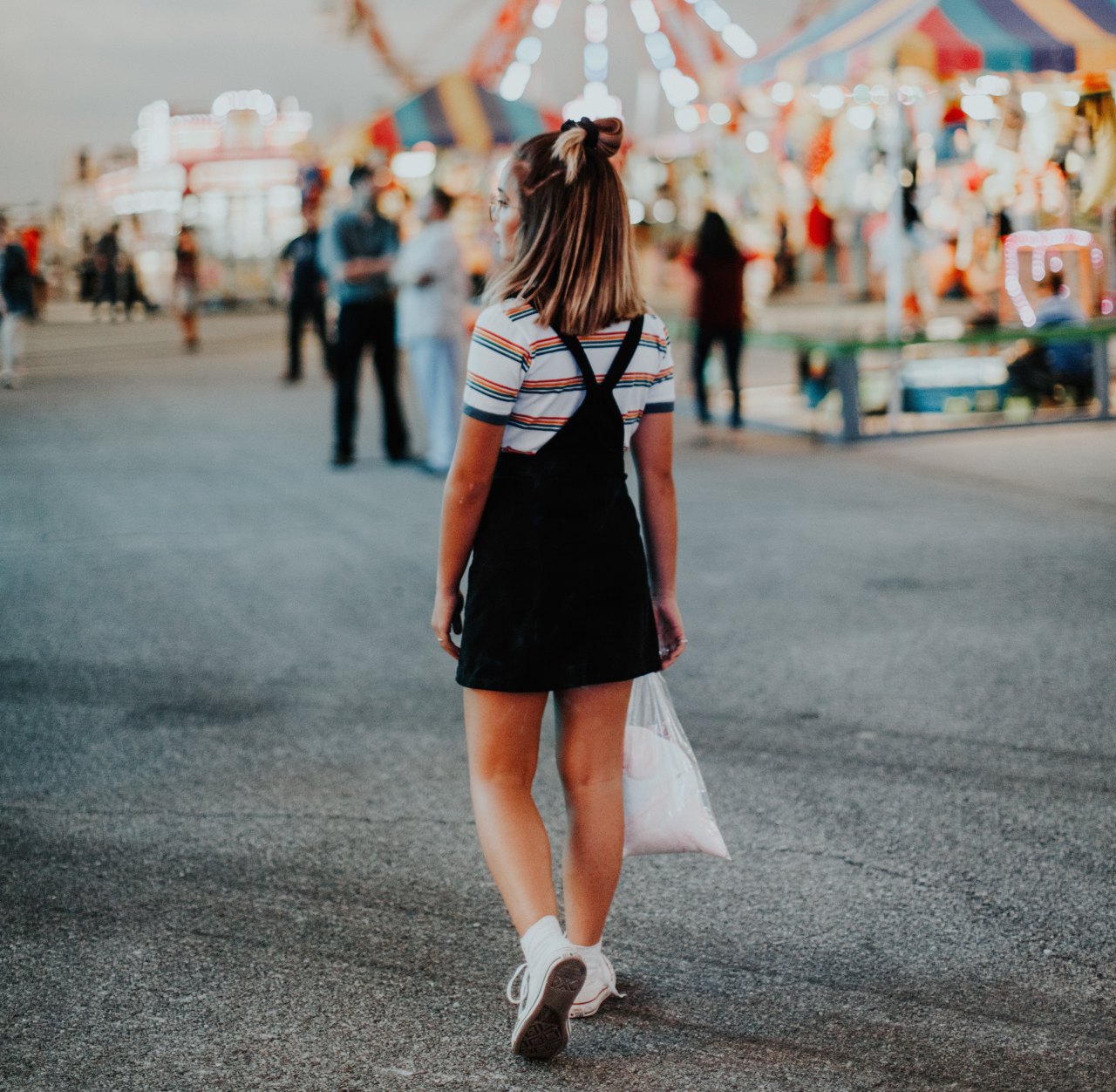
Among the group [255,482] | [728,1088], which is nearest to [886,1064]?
[728,1088]

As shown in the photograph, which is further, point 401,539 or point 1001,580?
point 401,539

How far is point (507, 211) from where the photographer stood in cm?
276

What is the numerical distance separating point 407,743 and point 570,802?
76.9 inches

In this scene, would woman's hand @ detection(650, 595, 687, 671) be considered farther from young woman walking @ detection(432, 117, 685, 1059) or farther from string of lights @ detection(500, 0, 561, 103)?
string of lights @ detection(500, 0, 561, 103)

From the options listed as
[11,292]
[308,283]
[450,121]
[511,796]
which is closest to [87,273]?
[11,292]

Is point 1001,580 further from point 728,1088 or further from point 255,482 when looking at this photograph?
point 255,482

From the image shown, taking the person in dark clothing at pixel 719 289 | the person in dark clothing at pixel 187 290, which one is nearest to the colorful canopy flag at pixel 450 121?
the person in dark clothing at pixel 719 289

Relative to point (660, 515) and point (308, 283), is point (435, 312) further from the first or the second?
point (660, 515)

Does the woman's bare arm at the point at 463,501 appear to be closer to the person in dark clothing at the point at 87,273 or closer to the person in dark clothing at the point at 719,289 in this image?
the person in dark clothing at the point at 719,289

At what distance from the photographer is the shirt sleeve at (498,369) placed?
2.64 m

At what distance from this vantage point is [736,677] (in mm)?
5516

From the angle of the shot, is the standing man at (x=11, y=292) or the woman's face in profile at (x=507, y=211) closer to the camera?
the woman's face in profile at (x=507, y=211)

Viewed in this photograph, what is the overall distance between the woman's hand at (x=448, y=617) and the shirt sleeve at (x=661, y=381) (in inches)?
20.9

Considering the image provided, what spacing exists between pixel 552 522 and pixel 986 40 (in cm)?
844
